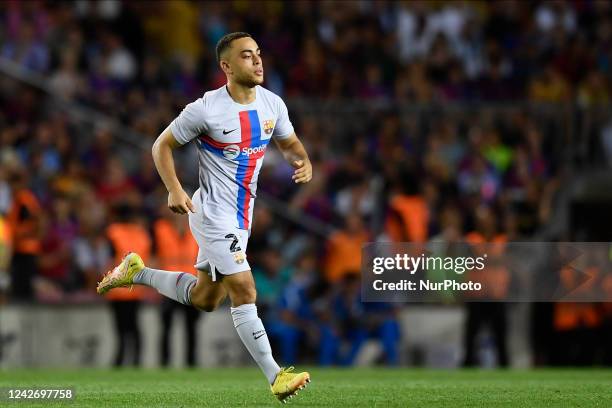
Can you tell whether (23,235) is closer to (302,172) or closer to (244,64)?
(302,172)

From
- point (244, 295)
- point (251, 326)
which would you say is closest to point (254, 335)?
point (251, 326)

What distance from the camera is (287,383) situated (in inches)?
356

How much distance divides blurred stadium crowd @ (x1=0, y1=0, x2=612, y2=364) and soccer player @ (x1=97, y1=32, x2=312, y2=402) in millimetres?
6371

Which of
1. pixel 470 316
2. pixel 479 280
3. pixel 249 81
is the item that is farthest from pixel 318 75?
pixel 249 81

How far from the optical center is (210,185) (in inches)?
378

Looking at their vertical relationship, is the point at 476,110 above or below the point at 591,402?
above

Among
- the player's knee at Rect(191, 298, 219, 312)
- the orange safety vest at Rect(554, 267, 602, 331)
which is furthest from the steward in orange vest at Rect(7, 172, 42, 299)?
the player's knee at Rect(191, 298, 219, 312)

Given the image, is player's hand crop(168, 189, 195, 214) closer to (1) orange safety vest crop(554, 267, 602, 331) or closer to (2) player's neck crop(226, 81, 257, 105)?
(2) player's neck crop(226, 81, 257, 105)

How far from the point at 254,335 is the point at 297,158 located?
1350 millimetres

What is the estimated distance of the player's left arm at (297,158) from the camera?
387 inches

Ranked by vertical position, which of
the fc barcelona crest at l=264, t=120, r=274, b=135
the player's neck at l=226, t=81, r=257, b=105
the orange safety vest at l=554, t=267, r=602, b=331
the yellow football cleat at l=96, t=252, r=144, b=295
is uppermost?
the player's neck at l=226, t=81, r=257, b=105

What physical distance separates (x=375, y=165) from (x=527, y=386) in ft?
24.7

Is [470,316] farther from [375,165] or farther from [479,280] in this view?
[479,280]

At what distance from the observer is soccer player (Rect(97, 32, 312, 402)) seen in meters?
9.39
